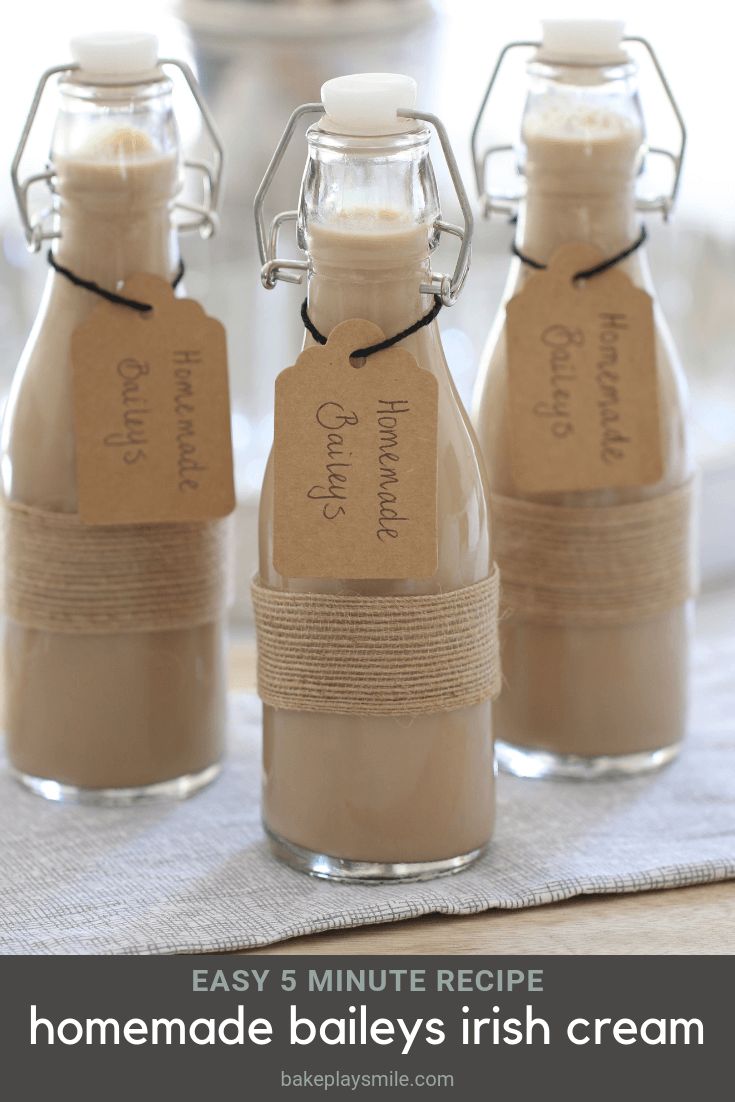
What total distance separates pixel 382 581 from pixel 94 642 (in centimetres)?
18

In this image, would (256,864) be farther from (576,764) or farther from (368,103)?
(368,103)

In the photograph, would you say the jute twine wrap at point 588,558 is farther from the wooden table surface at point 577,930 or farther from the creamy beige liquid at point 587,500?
the wooden table surface at point 577,930

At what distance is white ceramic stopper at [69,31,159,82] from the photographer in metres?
0.72

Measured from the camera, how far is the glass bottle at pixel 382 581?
65 centimetres

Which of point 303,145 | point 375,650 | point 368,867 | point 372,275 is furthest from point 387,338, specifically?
point 303,145

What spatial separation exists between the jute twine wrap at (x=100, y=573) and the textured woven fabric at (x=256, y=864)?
10cm

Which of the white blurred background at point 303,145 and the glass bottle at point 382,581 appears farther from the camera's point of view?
the white blurred background at point 303,145

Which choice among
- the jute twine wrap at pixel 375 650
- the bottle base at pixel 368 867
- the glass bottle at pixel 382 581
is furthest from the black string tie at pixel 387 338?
the bottle base at pixel 368 867

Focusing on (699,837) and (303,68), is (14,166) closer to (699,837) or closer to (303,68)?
(303,68)

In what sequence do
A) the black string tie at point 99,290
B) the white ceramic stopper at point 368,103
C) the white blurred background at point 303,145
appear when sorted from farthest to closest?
the white blurred background at point 303,145 < the black string tie at point 99,290 < the white ceramic stopper at point 368,103

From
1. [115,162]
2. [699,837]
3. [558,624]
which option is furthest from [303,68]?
[699,837]

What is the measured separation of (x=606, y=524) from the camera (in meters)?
0.79

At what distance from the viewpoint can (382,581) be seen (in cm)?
67

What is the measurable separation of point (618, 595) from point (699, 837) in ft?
0.41
